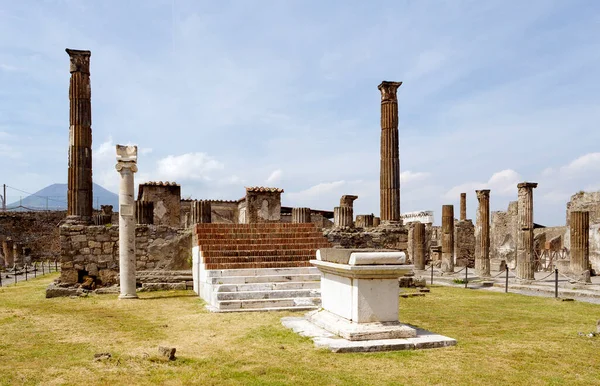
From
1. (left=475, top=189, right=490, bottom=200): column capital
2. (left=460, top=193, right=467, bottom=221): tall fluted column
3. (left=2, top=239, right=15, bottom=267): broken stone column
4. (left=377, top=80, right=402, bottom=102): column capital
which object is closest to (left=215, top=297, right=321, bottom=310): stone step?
(left=377, top=80, right=402, bottom=102): column capital

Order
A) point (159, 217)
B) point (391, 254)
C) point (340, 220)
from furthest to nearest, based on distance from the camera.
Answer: point (159, 217) < point (340, 220) < point (391, 254)

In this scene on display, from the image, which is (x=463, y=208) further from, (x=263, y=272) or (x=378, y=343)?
(x=378, y=343)

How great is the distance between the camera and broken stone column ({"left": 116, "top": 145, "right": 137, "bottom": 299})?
38.2 ft

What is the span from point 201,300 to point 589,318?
295 inches

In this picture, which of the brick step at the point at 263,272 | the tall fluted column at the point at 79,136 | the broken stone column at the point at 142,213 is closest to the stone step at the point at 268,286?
the brick step at the point at 263,272

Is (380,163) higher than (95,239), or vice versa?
(380,163)

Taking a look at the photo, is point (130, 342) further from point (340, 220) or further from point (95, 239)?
point (340, 220)

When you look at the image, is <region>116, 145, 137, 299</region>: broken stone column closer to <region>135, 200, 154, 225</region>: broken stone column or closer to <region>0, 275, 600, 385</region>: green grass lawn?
<region>135, 200, 154, 225</region>: broken stone column

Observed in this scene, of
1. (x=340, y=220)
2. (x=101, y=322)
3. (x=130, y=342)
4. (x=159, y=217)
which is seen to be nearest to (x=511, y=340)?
(x=130, y=342)

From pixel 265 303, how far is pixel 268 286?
766mm

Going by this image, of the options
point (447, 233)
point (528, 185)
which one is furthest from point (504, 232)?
point (528, 185)

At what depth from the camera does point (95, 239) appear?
42.3 feet

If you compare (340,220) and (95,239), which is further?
(340,220)

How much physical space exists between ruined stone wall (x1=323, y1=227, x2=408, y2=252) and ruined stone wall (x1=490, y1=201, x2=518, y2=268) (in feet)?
64.0
